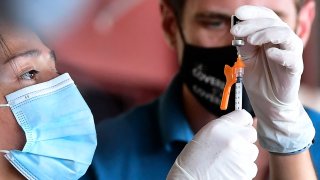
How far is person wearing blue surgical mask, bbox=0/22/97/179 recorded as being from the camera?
1.24 meters

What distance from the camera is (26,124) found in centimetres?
124

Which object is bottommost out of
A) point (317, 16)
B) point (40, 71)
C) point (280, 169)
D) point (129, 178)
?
point (317, 16)

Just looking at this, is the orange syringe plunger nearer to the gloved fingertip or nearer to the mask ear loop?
the gloved fingertip

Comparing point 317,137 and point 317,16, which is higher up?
point 317,137

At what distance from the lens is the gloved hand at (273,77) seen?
1.24 m

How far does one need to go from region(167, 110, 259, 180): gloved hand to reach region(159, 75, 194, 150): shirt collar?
1.77 ft

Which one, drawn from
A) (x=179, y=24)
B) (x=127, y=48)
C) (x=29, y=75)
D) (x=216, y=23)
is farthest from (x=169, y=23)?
(x=127, y=48)

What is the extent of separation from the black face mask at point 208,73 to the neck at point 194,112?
62mm

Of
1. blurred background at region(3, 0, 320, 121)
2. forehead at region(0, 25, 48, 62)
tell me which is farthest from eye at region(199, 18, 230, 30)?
blurred background at region(3, 0, 320, 121)

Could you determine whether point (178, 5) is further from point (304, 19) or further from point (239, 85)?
point (239, 85)

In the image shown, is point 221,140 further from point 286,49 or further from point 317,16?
point 317,16

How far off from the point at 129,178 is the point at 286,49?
640 millimetres

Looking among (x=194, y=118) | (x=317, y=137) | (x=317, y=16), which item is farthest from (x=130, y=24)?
(x=317, y=137)

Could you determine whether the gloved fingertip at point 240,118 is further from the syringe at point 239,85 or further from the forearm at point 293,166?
the forearm at point 293,166
